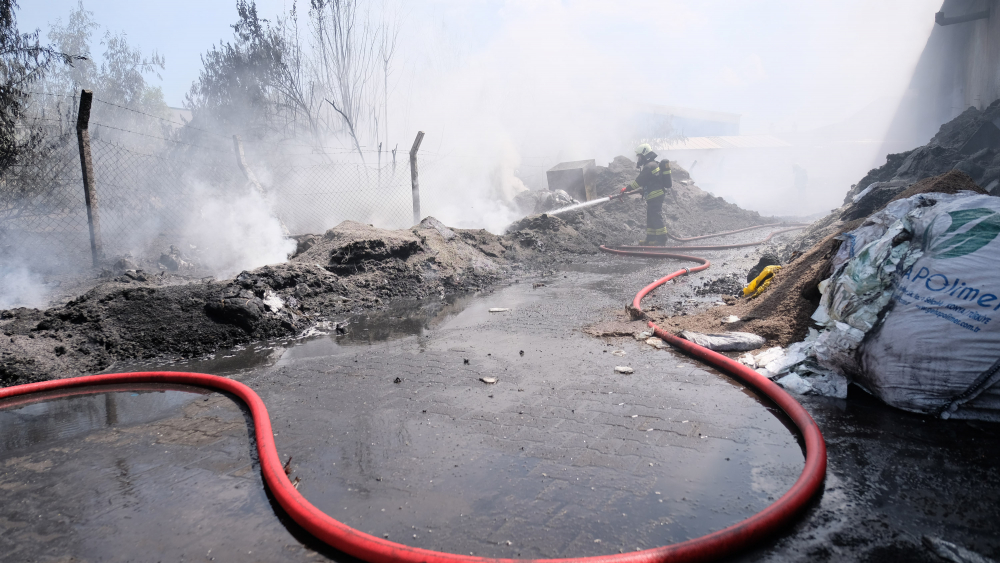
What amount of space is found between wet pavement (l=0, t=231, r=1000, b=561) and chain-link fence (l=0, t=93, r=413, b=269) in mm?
6947

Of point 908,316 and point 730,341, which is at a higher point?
point 908,316

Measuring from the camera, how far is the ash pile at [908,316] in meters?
2.61

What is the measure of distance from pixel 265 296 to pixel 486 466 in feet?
12.7

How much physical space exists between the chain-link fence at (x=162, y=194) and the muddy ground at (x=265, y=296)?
2.35 meters

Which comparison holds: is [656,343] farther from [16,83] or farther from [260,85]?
[260,85]

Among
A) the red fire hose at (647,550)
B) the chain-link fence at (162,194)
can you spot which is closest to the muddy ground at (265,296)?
the red fire hose at (647,550)

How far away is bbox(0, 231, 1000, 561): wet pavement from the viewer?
1938mm

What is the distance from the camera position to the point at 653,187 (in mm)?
11344

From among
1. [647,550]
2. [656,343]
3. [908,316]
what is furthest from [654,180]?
[647,550]

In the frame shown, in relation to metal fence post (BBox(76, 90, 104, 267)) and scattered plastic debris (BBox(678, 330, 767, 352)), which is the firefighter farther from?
metal fence post (BBox(76, 90, 104, 267))

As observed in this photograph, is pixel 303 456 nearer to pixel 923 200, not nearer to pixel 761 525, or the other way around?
pixel 761 525

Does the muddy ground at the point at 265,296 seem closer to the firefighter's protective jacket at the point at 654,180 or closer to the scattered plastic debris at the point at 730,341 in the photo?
the firefighter's protective jacket at the point at 654,180

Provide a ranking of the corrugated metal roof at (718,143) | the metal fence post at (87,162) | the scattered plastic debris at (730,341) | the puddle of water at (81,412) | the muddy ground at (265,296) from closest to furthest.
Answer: the puddle of water at (81,412) → the scattered plastic debris at (730,341) → the muddy ground at (265,296) → the metal fence post at (87,162) → the corrugated metal roof at (718,143)

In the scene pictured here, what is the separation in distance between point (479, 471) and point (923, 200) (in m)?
3.68
